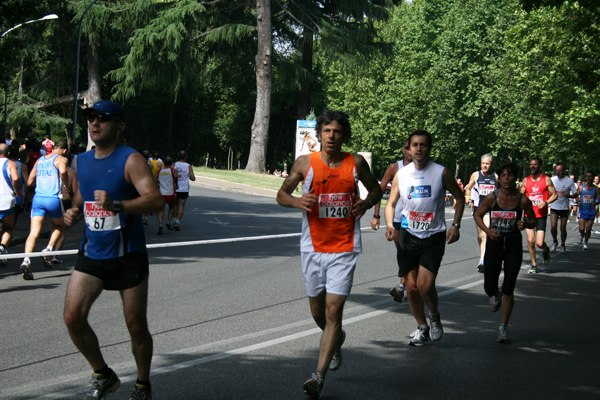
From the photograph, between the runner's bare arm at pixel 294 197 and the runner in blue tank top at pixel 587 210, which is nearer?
the runner's bare arm at pixel 294 197

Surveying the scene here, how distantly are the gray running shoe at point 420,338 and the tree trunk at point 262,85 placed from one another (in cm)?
3035

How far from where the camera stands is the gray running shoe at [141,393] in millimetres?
4508

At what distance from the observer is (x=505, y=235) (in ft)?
24.5

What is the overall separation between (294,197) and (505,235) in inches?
119

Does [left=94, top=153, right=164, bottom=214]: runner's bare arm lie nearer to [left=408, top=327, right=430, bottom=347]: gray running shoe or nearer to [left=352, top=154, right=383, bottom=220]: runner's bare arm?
[left=352, top=154, right=383, bottom=220]: runner's bare arm

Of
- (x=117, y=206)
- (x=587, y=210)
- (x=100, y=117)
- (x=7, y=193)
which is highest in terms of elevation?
(x=100, y=117)

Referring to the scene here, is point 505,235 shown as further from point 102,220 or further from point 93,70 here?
point 93,70

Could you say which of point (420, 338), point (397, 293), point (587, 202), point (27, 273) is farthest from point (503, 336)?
point (587, 202)

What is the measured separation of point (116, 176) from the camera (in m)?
4.52

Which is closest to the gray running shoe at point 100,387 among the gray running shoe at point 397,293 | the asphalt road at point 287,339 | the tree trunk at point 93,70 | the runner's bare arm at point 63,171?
the asphalt road at point 287,339

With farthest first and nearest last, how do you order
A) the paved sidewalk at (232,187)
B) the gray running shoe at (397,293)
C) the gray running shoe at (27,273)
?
the paved sidewalk at (232,187) → the gray running shoe at (27,273) → the gray running shoe at (397,293)

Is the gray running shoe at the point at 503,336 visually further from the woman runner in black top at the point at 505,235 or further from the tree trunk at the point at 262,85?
the tree trunk at the point at 262,85

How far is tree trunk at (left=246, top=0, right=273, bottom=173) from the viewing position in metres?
35.5

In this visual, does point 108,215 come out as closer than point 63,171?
Yes
